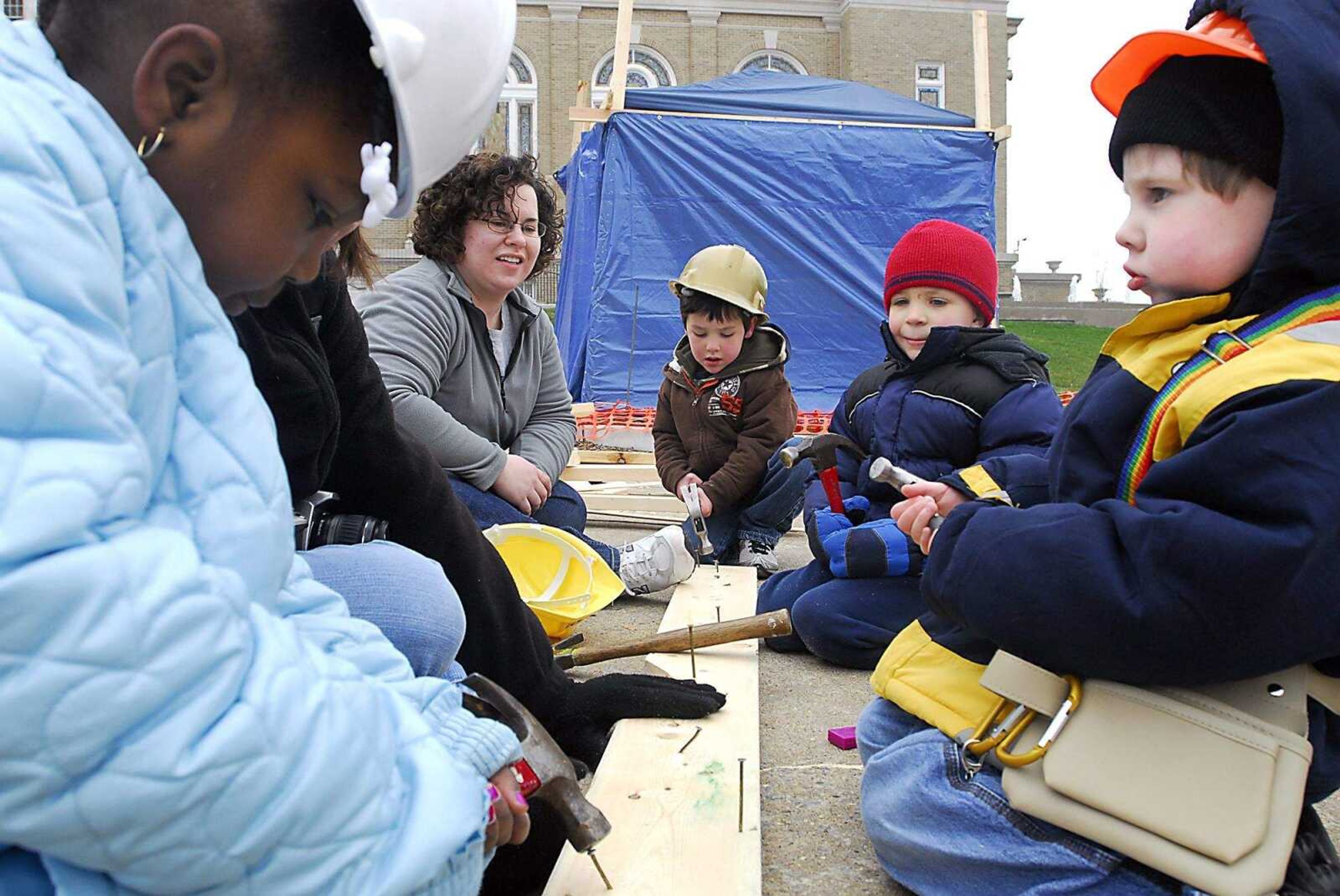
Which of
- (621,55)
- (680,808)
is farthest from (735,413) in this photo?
(621,55)

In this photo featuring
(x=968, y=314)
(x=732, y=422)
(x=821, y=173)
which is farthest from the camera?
(x=821, y=173)

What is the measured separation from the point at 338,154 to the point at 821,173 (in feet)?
29.4

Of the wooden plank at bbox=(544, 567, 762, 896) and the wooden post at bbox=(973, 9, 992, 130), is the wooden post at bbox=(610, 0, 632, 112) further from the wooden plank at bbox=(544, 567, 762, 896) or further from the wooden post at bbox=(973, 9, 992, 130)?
the wooden plank at bbox=(544, 567, 762, 896)

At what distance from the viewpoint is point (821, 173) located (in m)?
9.58

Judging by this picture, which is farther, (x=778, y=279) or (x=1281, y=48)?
(x=778, y=279)

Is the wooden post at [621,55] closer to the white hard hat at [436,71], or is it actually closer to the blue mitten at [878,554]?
the blue mitten at [878,554]

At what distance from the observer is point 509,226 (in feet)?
11.9

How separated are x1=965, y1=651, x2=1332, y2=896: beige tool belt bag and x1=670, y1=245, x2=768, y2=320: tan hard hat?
2.93 m

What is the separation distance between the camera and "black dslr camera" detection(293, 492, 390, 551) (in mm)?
1962

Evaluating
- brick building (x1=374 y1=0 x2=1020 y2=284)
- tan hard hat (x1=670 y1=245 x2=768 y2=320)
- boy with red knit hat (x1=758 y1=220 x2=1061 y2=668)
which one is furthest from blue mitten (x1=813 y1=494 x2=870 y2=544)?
brick building (x1=374 y1=0 x2=1020 y2=284)

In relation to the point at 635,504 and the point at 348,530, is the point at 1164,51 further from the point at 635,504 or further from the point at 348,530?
the point at 635,504

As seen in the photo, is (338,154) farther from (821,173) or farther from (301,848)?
(821,173)

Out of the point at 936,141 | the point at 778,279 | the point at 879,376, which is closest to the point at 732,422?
the point at 879,376

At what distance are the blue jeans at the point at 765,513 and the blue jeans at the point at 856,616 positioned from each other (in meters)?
1.10
